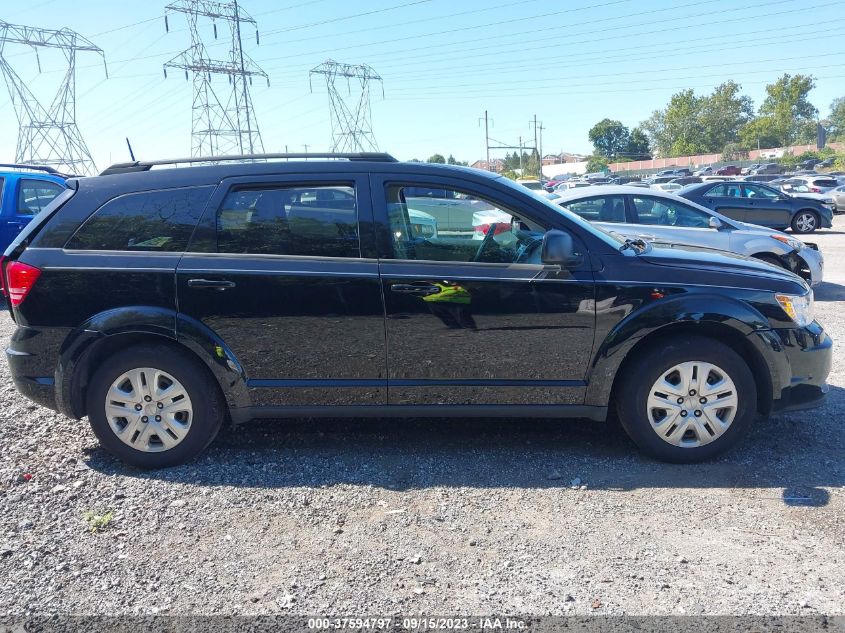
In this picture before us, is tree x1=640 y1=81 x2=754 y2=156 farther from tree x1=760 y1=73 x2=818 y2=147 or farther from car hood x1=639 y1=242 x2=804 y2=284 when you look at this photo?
car hood x1=639 y1=242 x2=804 y2=284

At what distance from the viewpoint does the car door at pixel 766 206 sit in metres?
17.5

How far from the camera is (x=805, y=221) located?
19.4 m

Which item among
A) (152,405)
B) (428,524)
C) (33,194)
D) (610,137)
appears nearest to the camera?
(428,524)

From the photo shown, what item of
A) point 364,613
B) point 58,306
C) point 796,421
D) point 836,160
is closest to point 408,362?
point 364,613

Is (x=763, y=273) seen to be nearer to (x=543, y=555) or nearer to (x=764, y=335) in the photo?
(x=764, y=335)

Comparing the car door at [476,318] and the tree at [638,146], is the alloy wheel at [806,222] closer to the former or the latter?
the car door at [476,318]

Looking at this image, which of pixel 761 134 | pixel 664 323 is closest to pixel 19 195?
pixel 664 323

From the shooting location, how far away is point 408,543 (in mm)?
3375

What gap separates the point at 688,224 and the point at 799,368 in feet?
18.2

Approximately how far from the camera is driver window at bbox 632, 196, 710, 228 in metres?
9.38

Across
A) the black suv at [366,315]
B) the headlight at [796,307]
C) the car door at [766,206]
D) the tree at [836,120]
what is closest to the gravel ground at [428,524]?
the black suv at [366,315]

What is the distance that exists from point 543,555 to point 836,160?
7405cm

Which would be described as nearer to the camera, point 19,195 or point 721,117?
point 19,195

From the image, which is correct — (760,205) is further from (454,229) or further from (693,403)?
(454,229)
